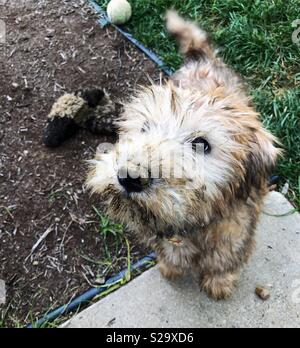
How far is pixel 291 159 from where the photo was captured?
366 cm

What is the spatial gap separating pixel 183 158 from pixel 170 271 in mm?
997

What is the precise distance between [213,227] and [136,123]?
632mm

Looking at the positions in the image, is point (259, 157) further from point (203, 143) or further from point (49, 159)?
point (49, 159)

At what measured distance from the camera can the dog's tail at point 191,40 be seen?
11.2ft

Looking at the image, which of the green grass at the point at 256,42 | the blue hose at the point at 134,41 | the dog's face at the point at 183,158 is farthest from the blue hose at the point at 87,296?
the blue hose at the point at 134,41

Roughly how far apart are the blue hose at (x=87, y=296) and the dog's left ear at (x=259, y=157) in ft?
3.32

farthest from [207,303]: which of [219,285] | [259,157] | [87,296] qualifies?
[259,157]

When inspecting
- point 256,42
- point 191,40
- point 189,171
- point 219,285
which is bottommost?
point 219,285

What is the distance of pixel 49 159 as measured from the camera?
12.2ft

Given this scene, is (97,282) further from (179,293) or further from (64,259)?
(179,293)

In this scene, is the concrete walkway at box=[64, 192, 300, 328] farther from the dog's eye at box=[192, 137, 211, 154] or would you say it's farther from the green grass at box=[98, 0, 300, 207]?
the dog's eye at box=[192, 137, 211, 154]

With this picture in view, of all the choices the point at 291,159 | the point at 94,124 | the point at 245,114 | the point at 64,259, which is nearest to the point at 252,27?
the point at 291,159

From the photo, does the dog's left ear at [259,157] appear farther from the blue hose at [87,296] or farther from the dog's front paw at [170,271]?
the blue hose at [87,296]

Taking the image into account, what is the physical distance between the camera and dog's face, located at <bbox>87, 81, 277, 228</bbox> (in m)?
2.21
